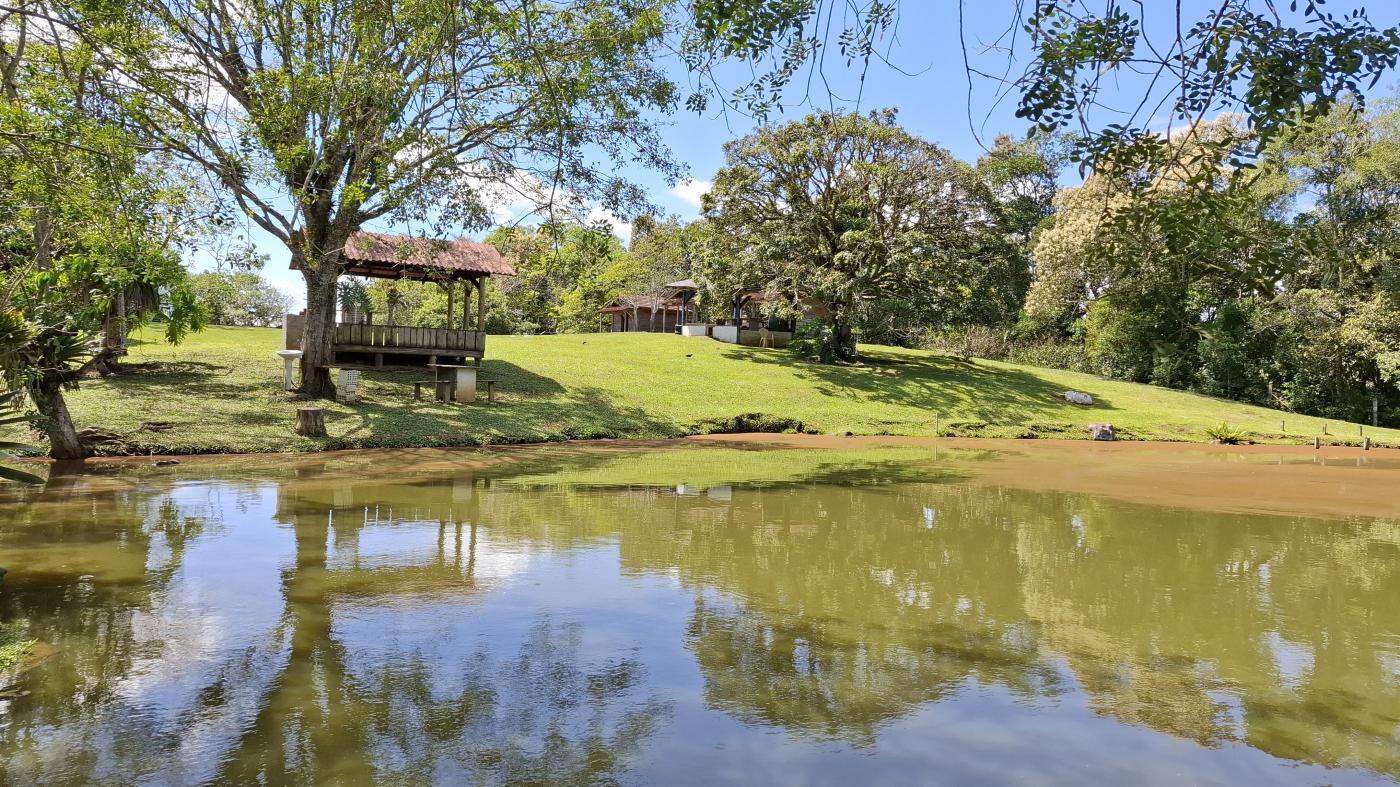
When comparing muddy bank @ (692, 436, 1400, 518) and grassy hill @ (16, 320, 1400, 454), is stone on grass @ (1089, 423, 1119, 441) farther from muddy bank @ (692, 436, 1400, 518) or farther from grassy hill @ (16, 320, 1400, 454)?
muddy bank @ (692, 436, 1400, 518)

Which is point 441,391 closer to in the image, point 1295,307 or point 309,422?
point 309,422

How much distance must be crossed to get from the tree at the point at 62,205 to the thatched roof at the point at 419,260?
20.7ft

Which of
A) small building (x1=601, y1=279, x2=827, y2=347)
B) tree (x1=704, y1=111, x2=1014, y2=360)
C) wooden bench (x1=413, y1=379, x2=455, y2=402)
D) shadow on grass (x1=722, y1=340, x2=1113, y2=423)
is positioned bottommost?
wooden bench (x1=413, y1=379, x2=455, y2=402)

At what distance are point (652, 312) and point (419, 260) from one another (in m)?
27.3

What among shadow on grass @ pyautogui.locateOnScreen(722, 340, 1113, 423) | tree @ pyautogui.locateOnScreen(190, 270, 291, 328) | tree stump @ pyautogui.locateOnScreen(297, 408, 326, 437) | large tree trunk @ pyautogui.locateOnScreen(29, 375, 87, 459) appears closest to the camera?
large tree trunk @ pyautogui.locateOnScreen(29, 375, 87, 459)

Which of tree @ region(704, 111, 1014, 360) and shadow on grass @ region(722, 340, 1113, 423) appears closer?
shadow on grass @ region(722, 340, 1113, 423)

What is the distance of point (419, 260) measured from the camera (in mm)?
22312

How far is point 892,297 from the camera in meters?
29.3

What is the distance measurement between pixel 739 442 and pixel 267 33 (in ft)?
40.3

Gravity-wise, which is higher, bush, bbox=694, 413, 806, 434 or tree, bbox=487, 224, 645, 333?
tree, bbox=487, 224, 645, 333

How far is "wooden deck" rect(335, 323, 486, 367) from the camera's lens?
73.8ft

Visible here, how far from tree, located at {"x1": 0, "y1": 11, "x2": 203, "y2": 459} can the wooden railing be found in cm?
719

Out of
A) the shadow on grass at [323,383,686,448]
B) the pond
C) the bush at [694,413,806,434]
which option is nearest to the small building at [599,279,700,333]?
the bush at [694,413,806,434]

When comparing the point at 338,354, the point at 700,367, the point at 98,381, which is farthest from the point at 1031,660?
A: the point at 700,367
